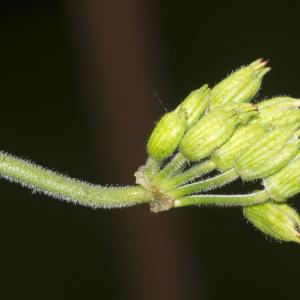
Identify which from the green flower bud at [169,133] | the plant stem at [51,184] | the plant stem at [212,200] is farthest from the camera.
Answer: the green flower bud at [169,133]

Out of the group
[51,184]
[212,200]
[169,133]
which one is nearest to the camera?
[51,184]

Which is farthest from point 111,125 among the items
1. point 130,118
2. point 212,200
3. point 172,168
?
point 212,200

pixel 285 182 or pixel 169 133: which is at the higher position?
pixel 169 133

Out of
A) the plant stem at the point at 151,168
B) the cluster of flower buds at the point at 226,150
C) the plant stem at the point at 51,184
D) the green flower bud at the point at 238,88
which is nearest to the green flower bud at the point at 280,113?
the cluster of flower buds at the point at 226,150

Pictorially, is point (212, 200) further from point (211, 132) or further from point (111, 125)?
point (111, 125)

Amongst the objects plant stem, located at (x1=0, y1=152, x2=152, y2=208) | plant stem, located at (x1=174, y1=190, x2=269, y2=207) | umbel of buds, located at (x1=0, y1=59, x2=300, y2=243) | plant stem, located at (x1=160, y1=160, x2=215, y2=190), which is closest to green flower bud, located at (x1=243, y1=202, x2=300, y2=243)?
umbel of buds, located at (x1=0, y1=59, x2=300, y2=243)

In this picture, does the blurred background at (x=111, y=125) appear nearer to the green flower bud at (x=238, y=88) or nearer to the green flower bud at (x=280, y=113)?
the green flower bud at (x=238, y=88)
